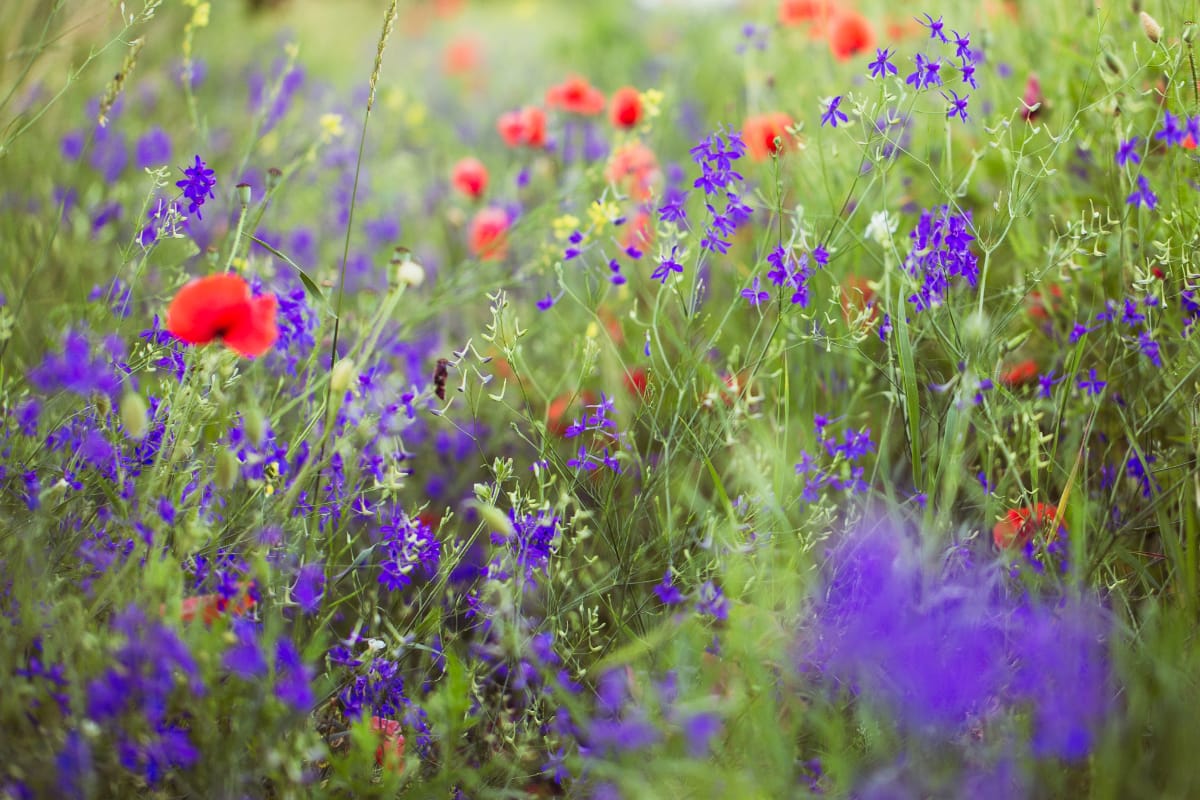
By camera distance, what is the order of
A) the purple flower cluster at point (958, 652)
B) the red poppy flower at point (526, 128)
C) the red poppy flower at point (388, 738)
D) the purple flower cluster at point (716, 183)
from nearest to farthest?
the purple flower cluster at point (958, 652), the red poppy flower at point (388, 738), the purple flower cluster at point (716, 183), the red poppy flower at point (526, 128)

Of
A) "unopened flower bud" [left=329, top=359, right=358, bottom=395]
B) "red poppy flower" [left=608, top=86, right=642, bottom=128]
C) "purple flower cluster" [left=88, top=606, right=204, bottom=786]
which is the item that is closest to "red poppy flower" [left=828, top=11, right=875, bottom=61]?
"red poppy flower" [left=608, top=86, right=642, bottom=128]

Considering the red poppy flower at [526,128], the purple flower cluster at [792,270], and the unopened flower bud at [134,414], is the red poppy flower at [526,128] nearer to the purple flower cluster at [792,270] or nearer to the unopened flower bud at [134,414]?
the purple flower cluster at [792,270]

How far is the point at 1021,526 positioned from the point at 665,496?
1.63 ft

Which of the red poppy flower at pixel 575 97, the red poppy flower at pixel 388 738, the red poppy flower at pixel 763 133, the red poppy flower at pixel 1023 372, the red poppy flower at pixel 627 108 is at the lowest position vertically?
the red poppy flower at pixel 1023 372

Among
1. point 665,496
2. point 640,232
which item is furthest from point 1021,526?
point 640,232

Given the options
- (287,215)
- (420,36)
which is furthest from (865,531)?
(420,36)

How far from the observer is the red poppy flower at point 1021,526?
1.17 m

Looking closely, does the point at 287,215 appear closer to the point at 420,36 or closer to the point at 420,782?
the point at 420,782

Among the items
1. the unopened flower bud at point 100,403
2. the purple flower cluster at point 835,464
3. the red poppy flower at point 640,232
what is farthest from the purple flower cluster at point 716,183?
the unopened flower bud at point 100,403

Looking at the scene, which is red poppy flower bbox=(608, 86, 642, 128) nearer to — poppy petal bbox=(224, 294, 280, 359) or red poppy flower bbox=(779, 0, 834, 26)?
red poppy flower bbox=(779, 0, 834, 26)

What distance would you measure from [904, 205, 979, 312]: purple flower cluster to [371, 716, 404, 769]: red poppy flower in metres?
0.86

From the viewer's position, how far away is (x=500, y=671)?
1.42 m

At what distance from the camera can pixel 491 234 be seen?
2096 millimetres

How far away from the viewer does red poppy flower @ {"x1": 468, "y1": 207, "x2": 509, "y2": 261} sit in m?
2.03
